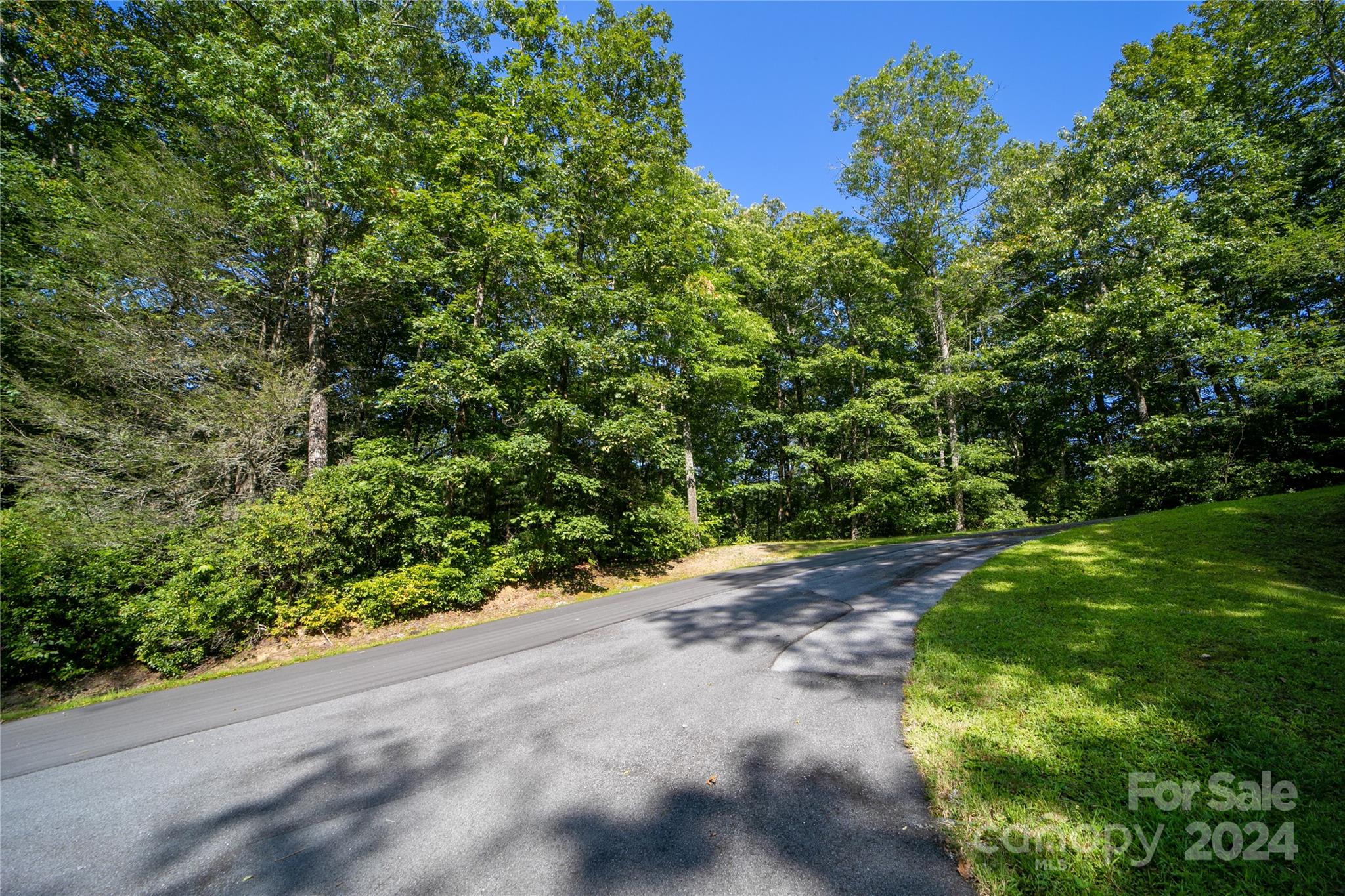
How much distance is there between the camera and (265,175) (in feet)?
32.2

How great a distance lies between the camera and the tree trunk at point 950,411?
1692 centimetres

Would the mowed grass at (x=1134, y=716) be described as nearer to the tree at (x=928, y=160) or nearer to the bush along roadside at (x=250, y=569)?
the bush along roadside at (x=250, y=569)

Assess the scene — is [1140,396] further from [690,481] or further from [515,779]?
[515,779]

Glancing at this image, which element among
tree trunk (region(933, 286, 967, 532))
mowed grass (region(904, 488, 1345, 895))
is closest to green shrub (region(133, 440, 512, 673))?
mowed grass (region(904, 488, 1345, 895))

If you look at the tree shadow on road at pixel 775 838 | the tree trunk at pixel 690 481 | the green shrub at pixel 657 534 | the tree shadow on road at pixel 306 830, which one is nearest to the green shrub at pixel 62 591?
the tree shadow on road at pixel 306 830

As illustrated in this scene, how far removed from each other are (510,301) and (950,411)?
17.1m

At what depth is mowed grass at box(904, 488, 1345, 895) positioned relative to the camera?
5.64 ft

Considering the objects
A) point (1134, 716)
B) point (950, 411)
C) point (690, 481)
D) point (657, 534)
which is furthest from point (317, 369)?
point (950, 411)

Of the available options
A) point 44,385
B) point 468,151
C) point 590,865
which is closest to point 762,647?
point 590,865

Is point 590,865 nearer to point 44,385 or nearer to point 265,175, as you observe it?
point 44,385

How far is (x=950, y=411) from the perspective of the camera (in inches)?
701

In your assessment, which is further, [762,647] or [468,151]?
[468,151]

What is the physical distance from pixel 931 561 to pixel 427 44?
18073mm

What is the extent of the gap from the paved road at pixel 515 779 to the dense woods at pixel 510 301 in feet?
11.7
